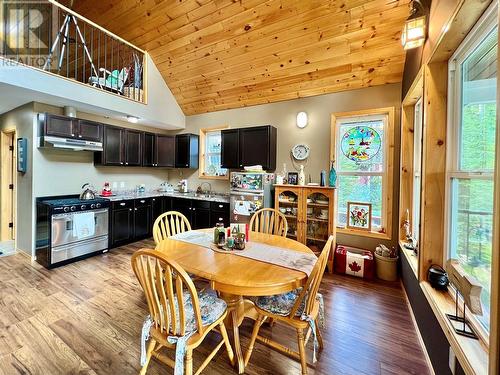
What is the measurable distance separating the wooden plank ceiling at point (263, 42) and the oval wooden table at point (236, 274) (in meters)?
2.72

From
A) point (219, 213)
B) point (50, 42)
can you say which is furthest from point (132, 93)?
point (219, 213)

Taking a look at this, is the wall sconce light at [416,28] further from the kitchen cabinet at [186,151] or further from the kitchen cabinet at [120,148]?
the kitchen cabinet at [120,148]

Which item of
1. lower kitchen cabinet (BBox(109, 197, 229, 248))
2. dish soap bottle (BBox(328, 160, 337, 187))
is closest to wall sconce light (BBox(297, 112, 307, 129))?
dish soap bottle (BBox(328, 160, 337, 187))

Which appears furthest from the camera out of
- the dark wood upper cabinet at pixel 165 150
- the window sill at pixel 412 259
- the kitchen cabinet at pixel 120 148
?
the dark wood upper cabinet at pixel 165 150

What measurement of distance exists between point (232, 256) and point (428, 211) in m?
1.57

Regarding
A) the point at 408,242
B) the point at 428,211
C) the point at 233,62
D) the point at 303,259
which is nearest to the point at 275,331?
the point at 303,259

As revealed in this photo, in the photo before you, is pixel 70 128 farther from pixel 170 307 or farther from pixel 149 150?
pixel 170 307

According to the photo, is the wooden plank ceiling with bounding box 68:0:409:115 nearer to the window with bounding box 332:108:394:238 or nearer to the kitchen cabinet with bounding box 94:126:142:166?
the window with bounding box 332:108:394:238

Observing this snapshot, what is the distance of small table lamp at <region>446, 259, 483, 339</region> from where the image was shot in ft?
3.45

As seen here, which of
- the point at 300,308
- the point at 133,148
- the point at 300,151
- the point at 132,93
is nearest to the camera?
the point at 300,308

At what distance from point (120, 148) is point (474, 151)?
193 inches

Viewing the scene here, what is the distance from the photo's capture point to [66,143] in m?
3.48

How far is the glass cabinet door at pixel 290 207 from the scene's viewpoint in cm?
366

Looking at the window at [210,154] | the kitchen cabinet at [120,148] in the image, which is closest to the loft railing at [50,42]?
the kitchen cabinet at [120,148]
